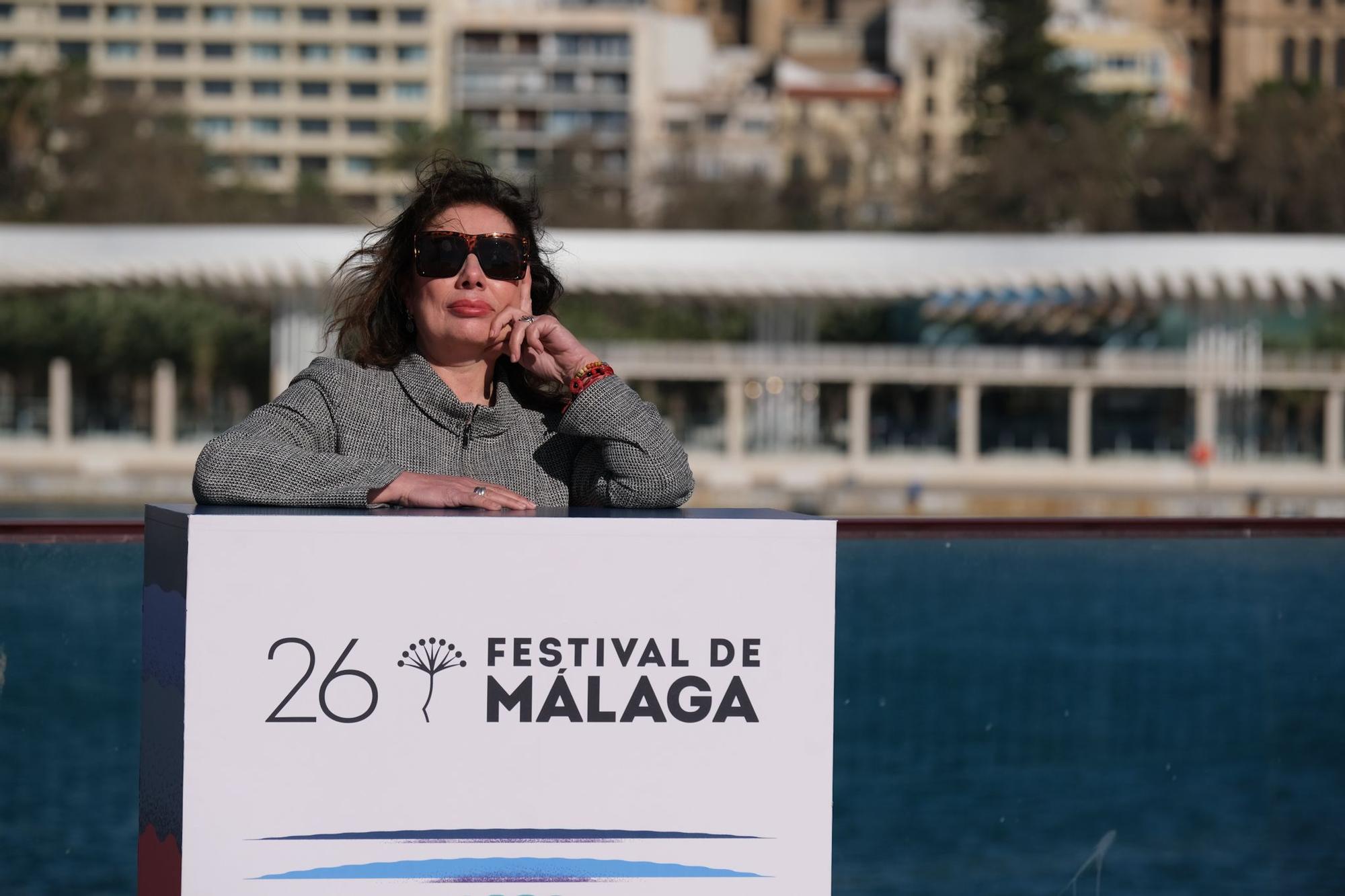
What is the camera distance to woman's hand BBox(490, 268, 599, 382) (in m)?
3.14

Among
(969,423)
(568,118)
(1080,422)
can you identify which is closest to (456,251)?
(969,423)

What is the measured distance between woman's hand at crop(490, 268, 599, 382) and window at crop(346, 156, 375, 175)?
94828mm

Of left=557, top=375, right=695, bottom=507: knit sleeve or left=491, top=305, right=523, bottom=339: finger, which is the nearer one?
left=557, top=375, right=695, bottom=507: knit sleeve

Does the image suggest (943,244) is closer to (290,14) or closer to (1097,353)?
(1097,353)

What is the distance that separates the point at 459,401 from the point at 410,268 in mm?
281

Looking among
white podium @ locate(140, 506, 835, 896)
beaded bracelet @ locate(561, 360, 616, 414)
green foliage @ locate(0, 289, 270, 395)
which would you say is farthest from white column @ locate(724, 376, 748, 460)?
white podium @ locate(140, 506, 835, 896)

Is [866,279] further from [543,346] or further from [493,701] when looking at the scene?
[493,701]

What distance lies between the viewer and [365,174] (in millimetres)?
96688

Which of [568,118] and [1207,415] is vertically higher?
[568,118]

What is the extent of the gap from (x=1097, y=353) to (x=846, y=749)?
36.7 metres

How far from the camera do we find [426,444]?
3238mm

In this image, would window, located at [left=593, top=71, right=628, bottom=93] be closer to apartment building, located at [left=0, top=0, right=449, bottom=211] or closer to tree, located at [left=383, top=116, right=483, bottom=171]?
apartment building, located at [left=0, top=0, right=449, bottom=211]

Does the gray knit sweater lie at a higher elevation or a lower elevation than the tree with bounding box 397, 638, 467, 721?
higher

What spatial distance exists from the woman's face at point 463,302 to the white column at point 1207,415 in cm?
3561
